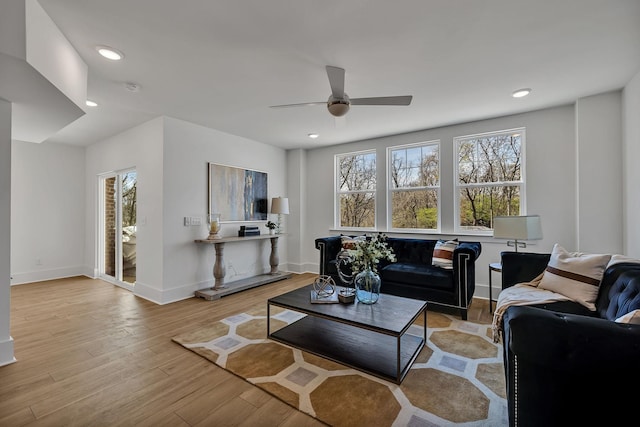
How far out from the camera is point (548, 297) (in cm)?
223

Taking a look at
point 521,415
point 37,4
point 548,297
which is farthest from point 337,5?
point 548,297

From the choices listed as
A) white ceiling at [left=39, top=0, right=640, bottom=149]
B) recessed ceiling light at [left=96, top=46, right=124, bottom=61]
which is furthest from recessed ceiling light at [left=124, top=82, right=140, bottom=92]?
recessed ceiling light at [left=96, top=46, right=124, bottom=61]

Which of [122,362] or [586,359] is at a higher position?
[586,359]

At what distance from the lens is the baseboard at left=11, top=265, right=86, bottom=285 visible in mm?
4915

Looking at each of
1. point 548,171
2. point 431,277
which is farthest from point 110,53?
point 548,171

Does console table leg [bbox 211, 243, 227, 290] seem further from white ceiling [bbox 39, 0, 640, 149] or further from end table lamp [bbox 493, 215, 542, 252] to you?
end table lamp [bbox 493, 215, 542, 252]

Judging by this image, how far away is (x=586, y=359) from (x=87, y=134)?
21.2 feet

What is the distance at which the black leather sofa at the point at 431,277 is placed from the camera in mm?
3236

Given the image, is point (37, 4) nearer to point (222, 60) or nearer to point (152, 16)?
point (152, 16)

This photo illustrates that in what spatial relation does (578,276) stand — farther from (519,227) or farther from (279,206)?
(279,206)

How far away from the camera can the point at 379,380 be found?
206cm

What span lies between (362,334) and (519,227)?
6.78 ft

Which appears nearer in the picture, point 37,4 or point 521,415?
point 521,415

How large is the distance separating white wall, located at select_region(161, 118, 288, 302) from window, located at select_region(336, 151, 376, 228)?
166 cm
